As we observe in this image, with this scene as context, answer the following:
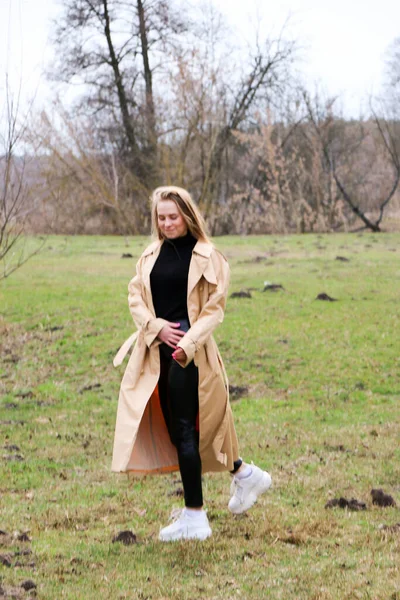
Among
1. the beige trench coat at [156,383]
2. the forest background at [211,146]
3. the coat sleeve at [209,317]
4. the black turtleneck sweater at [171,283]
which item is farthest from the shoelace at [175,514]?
the forest background at [211,146]

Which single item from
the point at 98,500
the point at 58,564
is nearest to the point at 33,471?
the point at 98,500

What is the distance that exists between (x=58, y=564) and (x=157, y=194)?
7.52 ft

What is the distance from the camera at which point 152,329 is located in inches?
189

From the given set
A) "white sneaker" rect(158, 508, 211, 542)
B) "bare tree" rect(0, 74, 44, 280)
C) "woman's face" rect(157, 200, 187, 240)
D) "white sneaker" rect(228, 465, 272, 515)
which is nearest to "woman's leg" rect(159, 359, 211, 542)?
"white sneaker" rect(158, 508, 211, 542)

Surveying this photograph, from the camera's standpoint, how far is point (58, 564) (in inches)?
176

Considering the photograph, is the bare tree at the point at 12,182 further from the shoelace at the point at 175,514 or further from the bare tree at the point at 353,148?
the bare tree at the point at 353,148

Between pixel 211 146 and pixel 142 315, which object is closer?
pixel 142 315

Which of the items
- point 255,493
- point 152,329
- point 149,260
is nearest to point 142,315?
point 152,329

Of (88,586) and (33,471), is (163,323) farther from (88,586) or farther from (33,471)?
(33,471)

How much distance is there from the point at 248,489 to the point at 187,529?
58 cm

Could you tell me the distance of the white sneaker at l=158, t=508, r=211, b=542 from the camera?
4.84m

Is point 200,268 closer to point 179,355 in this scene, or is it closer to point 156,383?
point 179,355

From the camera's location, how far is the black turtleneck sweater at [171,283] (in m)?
4.91

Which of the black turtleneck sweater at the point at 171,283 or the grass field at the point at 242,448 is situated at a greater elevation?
the black turtleneck sweater at the point at 171,283
